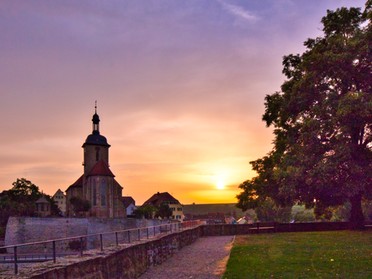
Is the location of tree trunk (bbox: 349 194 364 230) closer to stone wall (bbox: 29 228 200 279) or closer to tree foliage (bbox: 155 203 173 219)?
stone wall (bbox: 29 228 200 279)

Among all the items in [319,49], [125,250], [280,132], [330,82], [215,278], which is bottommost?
[215,278]

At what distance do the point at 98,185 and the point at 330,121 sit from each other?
66.5 metres

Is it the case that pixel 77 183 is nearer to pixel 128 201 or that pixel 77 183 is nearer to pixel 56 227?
pixel 56 227

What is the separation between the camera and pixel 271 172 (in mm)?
38438

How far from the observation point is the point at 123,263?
14.0 meters

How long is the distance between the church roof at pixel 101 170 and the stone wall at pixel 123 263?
231ft

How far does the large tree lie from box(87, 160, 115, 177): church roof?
193 feet

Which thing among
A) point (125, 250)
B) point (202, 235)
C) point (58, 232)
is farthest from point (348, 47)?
point (58, 232)

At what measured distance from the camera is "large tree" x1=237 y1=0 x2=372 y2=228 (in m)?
31.3

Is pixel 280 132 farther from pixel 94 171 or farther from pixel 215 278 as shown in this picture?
pixel 94 171

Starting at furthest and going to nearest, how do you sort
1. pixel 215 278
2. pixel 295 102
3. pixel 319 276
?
pixel 295 102
pixel 215 278
pixel 319 276

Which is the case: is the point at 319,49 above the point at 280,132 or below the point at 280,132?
above

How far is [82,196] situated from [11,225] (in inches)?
1298

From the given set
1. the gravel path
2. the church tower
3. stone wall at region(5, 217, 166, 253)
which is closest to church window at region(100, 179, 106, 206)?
the church tower
